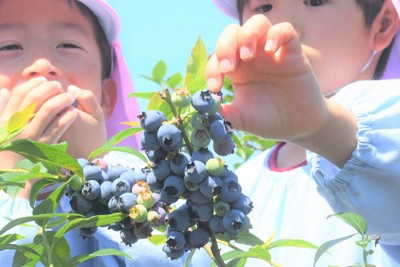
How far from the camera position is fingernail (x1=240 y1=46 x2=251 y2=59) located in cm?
86

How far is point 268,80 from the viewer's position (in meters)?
0.96

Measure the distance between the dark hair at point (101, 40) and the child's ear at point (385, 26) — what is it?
2.61 ft

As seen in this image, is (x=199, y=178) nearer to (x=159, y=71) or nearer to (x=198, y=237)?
(x=198, y=237)

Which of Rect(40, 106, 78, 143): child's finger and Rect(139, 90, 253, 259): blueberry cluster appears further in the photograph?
Rect(40, 106, 78, 143): child's finger

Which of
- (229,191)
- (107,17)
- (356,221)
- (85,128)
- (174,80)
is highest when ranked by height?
(229,191)

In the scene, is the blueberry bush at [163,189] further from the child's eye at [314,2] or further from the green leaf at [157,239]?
the child's eye at [314,2]

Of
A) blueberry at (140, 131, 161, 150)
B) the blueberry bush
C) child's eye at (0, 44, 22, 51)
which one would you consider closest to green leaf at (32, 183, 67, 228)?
the blueberry bush

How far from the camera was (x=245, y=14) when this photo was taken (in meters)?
1.78

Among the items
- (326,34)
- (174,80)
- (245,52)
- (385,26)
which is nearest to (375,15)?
(385,26)

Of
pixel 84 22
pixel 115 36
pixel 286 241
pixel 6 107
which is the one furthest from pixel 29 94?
pixel 286 241

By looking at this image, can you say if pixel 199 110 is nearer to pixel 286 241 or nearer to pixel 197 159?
pixel 197 159

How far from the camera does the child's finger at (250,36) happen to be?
862mm

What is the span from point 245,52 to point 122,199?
10.8 inches

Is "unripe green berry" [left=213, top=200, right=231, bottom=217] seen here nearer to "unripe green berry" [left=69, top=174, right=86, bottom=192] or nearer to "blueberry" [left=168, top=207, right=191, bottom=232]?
"blueberry" [left=168, top=207, right=191, bottom=232]
